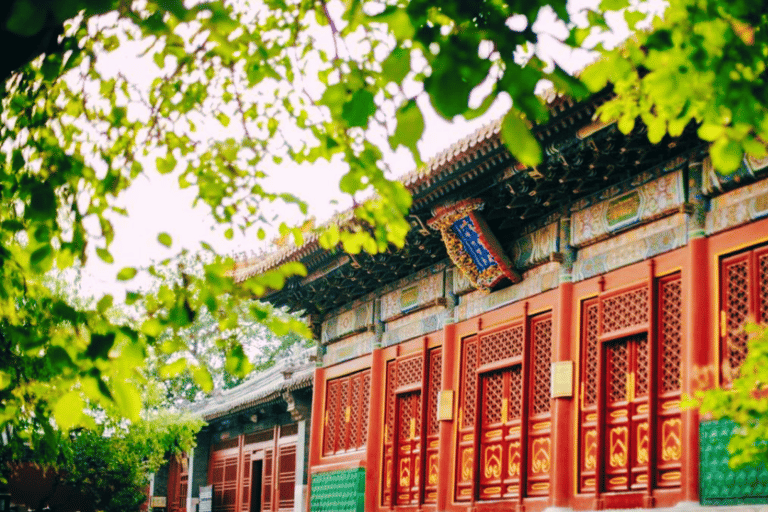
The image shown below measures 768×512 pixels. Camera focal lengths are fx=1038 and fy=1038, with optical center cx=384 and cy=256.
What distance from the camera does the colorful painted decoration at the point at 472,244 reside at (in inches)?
385

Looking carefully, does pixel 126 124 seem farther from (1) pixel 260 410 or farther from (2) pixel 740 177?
(1) pixel 260 410

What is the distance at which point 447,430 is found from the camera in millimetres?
10734

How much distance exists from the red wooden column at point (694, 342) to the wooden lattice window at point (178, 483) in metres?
17.0

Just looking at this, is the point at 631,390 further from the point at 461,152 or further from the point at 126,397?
the point at 126,397

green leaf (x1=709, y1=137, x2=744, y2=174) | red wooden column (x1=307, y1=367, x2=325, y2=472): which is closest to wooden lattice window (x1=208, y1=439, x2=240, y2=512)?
red wooden column (x1=307, y1=367, x2=325, y2=472)

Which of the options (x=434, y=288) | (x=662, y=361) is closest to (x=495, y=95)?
(x=662, y=361)

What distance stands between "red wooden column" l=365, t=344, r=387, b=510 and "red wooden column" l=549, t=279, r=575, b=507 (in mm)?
3785

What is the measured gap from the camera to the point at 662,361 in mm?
7906

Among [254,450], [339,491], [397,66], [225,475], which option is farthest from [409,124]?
[225,475]

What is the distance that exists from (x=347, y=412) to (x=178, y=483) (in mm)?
12341

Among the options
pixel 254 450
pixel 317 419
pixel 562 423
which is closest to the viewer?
pixel 562 423

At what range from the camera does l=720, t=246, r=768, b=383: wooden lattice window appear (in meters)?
7.06

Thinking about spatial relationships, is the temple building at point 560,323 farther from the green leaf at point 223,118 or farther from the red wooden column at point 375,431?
the green leaf at point 223,118

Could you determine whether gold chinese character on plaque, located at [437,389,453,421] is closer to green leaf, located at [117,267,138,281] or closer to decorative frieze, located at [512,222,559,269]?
decorative frieze, located at [512,222,559,269]
